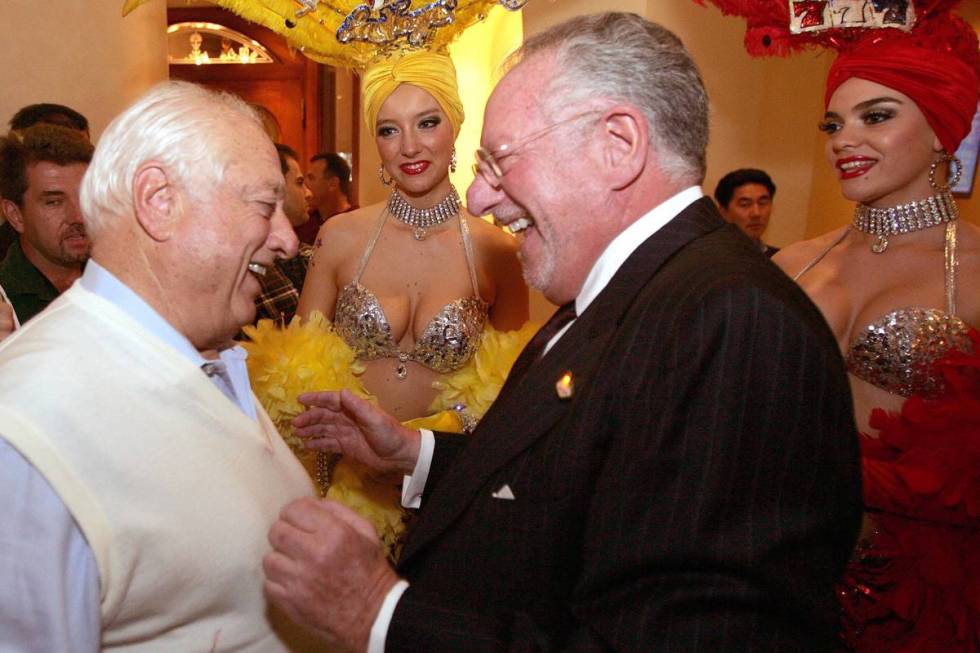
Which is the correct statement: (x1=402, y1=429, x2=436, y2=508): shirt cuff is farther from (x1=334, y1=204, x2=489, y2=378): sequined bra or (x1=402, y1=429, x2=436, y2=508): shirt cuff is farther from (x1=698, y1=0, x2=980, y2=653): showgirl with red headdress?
(x1=698, y1=0, x2=980, y2=653): showgirl with red headdress

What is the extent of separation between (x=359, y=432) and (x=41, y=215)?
1438 millimetres

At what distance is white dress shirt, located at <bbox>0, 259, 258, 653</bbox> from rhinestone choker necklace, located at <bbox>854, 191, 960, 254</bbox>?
6.85 ft

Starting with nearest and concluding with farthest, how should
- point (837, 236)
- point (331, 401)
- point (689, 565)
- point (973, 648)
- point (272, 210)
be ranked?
point (689, 565), point (272, 210), point (973, 648), point (331, 401), point (837, 236)

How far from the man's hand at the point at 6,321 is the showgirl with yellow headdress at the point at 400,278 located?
2.20 ft

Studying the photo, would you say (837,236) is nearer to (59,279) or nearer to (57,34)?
(59,279)

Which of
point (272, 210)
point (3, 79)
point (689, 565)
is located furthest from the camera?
point (3, 79)

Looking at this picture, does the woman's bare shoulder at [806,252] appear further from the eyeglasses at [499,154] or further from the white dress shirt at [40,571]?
the white dress shirt at [40,571]

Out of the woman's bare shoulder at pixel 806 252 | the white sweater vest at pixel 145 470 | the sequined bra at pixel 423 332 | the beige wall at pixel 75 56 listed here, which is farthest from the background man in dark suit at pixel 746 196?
the white sweater vest at pixel 145 470

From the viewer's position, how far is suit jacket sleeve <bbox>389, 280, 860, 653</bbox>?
0.97 m

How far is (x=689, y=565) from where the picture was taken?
977mm

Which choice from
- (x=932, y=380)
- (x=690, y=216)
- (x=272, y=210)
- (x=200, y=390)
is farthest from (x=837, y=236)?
(x=200, y=390)

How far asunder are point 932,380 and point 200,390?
5.82 feet

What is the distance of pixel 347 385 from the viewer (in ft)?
8.56

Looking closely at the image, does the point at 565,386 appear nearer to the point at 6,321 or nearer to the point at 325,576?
the point at 325,576
